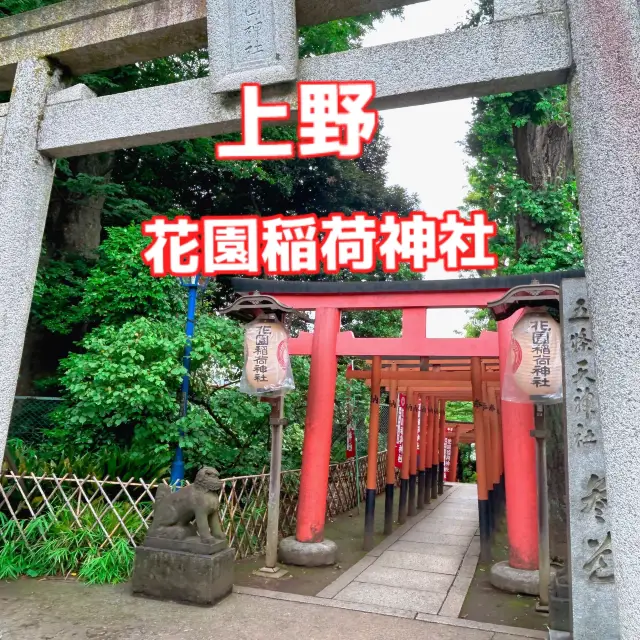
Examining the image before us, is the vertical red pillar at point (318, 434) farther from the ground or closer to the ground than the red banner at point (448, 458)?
farther from the ground

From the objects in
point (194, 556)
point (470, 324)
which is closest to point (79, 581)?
point (194, 556)

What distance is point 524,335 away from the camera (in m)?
5.76

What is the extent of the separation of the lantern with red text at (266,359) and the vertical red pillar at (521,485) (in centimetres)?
277

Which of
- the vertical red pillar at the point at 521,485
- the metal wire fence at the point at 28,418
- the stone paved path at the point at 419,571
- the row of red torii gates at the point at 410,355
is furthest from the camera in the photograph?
the metal wire fence at the point at 28,418

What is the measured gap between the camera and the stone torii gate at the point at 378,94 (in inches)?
119

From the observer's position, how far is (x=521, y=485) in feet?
22.5

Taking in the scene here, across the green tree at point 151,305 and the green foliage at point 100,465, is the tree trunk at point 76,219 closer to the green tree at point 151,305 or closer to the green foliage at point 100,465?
the green tree at point 151,305

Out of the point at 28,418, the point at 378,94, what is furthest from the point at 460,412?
the point at 378,94

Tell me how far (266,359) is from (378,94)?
384cm

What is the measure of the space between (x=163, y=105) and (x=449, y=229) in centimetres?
495

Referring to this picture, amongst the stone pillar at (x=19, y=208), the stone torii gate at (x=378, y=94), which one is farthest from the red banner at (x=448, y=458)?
the stone torii gate at (x=378, y=94)

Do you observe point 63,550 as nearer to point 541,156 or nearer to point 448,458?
point 541,156

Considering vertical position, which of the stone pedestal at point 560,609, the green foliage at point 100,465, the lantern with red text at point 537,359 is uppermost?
the lantern with red text at point 537,359

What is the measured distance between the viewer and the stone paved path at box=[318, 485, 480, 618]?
624cm
